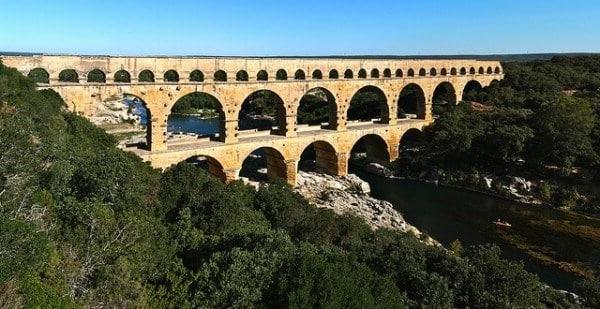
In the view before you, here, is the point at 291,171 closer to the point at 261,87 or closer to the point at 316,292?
the point at 261,87

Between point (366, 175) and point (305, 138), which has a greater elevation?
point (305, 138)

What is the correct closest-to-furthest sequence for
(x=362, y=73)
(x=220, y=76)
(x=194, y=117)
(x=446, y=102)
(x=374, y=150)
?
1. (x=220, y=76)
2. (x=362, y=73)
3. (x=374, y=150)
4. (x=446, y=102)
5. (x=194, y=117)

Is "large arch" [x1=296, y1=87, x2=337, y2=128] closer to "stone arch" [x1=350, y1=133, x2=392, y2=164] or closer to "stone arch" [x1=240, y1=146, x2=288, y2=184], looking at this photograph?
"stone arch" [x1=350, y1=133, x2=392, y2=164]

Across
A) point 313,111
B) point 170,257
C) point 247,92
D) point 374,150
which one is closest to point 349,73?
point 374,150

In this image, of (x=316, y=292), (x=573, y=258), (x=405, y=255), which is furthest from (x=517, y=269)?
(x=573, y=258)

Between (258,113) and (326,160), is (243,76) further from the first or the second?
(258,113)

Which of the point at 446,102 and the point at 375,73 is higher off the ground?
Result: the point at 375,73

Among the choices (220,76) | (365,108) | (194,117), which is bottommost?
(194,117)

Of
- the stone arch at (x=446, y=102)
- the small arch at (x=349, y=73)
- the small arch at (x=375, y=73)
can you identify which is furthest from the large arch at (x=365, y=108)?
the small arch at (x=349, y=73)
